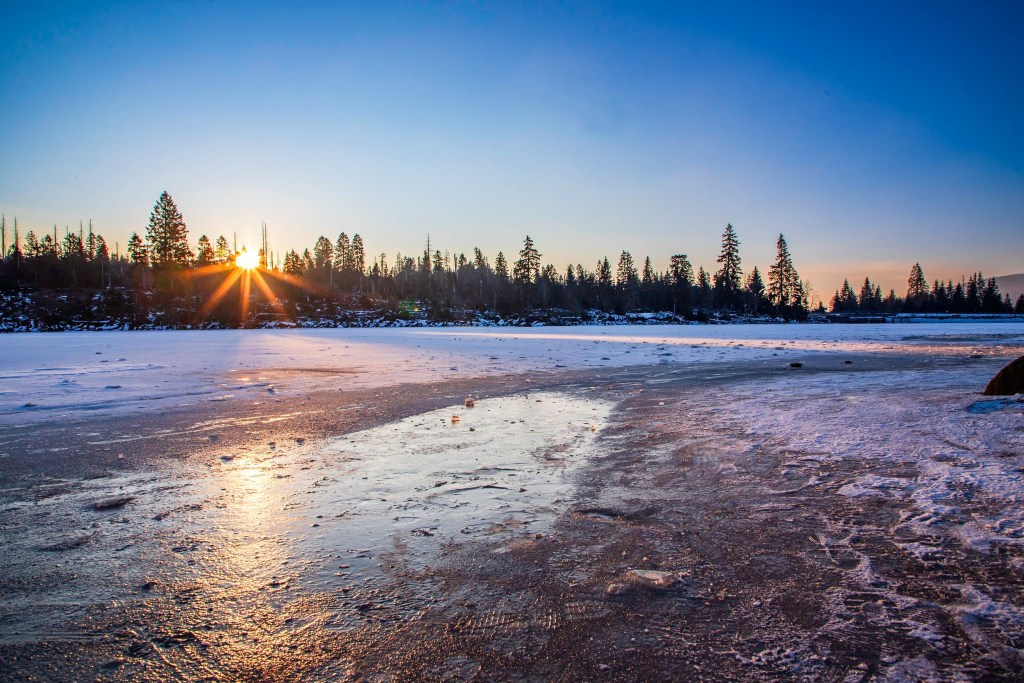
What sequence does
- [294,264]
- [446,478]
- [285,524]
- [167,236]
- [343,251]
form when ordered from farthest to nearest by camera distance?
[343,251], [294,264], [167,236], [446,478], [285,524]

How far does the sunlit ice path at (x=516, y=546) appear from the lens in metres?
1.99

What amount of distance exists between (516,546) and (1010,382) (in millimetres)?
8307

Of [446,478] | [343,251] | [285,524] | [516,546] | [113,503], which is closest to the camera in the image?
[516,546]

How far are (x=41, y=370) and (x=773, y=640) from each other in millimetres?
15844

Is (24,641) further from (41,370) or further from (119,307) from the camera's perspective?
(119,307)

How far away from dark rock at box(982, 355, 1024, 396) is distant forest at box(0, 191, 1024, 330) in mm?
66141

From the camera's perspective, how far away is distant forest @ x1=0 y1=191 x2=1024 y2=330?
61.8m

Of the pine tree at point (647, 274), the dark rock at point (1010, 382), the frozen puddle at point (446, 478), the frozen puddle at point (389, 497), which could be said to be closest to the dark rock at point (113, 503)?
the frozen puddle at point (389, 497)

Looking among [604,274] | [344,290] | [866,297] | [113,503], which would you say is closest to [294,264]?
[344,290]

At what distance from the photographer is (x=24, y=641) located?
210 centimetres

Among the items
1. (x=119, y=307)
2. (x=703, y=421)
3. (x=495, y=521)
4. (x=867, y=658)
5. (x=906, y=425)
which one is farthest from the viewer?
(x=119, y=307)

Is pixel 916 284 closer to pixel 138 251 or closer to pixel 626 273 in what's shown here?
pixel 626 273

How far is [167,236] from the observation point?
70812mm

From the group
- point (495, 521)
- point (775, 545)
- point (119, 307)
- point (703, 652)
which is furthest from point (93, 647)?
point (119, 307)
